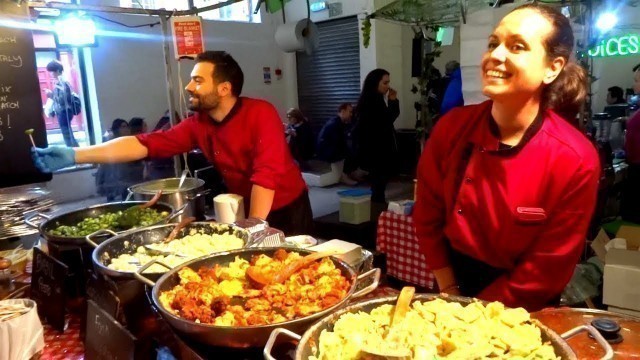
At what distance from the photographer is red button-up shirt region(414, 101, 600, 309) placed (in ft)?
5.68

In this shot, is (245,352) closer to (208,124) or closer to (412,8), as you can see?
(208,124)

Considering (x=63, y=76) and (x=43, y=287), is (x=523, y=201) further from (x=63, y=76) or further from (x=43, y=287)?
(x=63, y=76)

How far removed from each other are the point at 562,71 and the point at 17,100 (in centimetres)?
286

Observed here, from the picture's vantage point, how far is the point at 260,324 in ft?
4.06

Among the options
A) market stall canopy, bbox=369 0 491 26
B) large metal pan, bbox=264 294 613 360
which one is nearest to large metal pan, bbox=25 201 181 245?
large metal pan, bbox=264 294 613 360

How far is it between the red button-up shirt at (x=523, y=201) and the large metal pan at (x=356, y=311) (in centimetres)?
62

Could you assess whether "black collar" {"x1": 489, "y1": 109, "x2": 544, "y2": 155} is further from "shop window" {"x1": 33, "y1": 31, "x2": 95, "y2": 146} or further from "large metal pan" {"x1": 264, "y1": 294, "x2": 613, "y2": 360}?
"shop window" {"x1": 33, "y1": 31, "x2": 95, "y2": 146}

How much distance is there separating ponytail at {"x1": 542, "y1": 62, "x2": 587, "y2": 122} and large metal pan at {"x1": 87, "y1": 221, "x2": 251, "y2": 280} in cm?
126

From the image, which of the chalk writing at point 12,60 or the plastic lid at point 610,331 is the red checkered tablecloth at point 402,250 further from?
the chalk writing at point 12,60

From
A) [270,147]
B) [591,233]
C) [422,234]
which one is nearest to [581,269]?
[591,233]

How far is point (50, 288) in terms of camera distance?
1.90 metres

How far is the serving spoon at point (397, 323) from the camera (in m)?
1.01

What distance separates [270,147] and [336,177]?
685cm

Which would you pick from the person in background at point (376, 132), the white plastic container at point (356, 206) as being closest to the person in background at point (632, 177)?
the white plastic container at point (356, 206)
